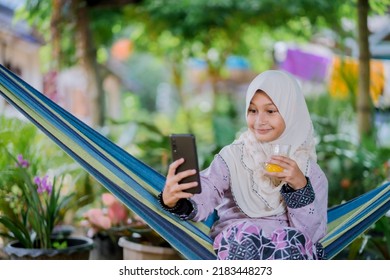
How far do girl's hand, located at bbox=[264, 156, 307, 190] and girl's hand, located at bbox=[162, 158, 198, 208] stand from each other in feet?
1.02

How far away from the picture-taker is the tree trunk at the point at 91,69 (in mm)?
5680

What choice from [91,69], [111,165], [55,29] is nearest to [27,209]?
[111,165]

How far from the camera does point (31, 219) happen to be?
351 cm

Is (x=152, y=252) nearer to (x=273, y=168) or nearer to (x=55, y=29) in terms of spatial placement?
(x=273, y=168)

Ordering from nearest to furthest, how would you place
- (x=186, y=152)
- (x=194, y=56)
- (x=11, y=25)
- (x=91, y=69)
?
(x=186, y=152) → (x=91, y=69) → (x=11, y=25) → (x=194, y=56)

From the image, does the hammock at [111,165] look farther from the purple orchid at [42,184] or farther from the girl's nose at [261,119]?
the purple orchid at [42,184]

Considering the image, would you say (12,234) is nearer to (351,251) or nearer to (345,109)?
(351,251)

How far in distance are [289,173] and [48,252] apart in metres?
1.32

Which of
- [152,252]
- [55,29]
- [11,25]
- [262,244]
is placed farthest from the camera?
[11,25]

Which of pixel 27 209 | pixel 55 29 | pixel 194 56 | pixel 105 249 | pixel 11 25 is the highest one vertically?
pixel 11 25

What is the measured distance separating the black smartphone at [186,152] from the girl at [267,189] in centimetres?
11

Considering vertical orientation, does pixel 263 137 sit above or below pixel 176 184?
above
